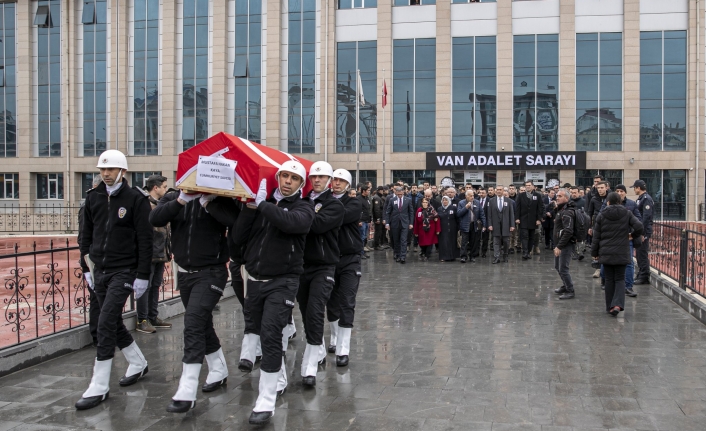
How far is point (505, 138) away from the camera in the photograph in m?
32.0

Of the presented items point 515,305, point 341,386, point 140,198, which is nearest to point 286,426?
point 341,386

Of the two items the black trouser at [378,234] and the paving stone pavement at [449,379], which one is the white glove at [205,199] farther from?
the black trouser at [378,234]

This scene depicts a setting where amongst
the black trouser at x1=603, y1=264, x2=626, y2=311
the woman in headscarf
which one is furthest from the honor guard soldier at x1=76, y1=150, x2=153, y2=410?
the woman in headscarf

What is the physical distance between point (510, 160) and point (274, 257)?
28.4m

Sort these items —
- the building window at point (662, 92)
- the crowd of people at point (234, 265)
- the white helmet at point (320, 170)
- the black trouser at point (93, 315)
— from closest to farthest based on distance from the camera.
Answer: the crowd of people at point (234, 265) < the white helmet at point (320, 170) < the black trouser at point (93, 315) < the building window at point (662, 92)

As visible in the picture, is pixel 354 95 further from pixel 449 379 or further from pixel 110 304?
pixel 110 304

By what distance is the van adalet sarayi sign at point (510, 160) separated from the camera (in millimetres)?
31359

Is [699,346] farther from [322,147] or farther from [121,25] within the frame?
[121,25]

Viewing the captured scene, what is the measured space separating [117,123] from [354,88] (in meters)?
14.5

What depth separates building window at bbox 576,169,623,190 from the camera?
31.4 meters

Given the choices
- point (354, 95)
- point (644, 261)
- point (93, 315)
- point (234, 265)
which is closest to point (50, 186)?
point (354, 95)

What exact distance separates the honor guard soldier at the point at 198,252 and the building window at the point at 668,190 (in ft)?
99.7

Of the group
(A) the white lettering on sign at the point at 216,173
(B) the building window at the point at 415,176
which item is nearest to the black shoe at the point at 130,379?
(A) the white lettering on sign at the point at 216,173

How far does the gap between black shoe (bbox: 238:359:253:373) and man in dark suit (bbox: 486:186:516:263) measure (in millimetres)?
10399
